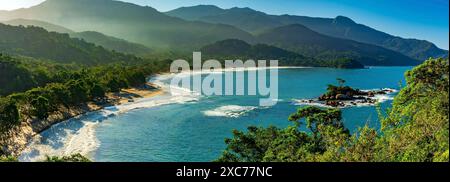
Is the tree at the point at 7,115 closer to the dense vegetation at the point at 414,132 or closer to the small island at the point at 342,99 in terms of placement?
the dense vegetation at the point at 414,132

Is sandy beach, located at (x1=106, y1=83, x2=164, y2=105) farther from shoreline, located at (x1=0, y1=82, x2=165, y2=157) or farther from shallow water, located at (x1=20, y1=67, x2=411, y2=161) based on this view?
shallow water, located at (x1=20, y1=67, x2=411, y2=161)

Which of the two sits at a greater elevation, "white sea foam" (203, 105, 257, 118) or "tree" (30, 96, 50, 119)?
"tree" (30, 96, 50, 119)

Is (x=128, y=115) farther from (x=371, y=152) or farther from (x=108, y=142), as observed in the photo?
(x=371, y=152)

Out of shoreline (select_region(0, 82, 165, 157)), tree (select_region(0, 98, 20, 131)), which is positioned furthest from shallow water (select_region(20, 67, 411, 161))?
tree (select_region(0, 98, 20, 131))

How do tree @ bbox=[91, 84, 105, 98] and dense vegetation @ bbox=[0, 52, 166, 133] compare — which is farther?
tree @ bbox=[91, 84, 105, 98]
